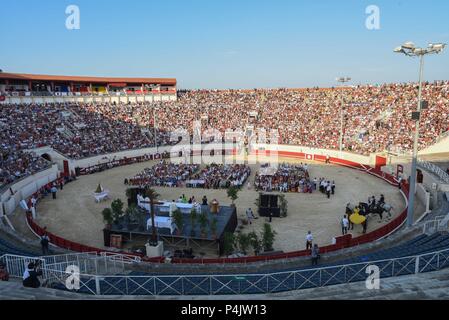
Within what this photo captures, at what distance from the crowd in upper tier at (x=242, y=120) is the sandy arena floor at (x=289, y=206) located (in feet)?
17.2

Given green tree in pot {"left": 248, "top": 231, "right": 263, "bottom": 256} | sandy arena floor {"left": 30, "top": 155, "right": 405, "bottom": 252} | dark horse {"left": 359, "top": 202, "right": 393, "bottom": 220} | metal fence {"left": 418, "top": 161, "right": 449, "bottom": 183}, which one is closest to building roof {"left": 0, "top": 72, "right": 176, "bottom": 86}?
sandy arena floor {"left": 30, "top": 155, "right": 405, "bottom": 252}

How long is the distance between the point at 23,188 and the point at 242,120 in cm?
3403

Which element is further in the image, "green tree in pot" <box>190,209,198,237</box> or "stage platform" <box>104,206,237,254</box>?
"green tree in pot" <box>190,209,198,237</box>

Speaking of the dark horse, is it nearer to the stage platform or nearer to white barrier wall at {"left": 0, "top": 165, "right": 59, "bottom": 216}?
the stage platform

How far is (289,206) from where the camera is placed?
23406mm

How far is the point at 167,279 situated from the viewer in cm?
1120

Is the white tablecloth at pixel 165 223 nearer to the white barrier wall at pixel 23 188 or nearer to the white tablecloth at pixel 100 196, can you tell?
the white tablecloth at pixel 100 196

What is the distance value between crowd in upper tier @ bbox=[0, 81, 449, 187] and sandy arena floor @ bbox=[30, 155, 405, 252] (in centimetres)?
→ 524

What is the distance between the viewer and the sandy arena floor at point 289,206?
740 inches

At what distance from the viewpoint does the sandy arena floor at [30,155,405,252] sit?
61.7ft

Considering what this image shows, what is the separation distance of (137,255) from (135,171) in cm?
2361

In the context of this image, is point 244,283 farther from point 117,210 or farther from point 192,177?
point 192,177

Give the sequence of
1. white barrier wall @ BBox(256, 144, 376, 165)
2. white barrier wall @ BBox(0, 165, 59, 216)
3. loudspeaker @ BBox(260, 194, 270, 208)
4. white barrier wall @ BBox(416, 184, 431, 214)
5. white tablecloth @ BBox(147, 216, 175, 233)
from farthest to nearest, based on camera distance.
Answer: white barrier wall @ BBox(256, 144, 376, 165)
white barrier wall @ BBox(0, 165, 59, 216)
loudspeaker @ BBox(260, 194, 270, 208)
white barrier wall @ BBox(416, 184, 431, 214)
white tablecloth @ BBox(147, 216, 175, 233)
